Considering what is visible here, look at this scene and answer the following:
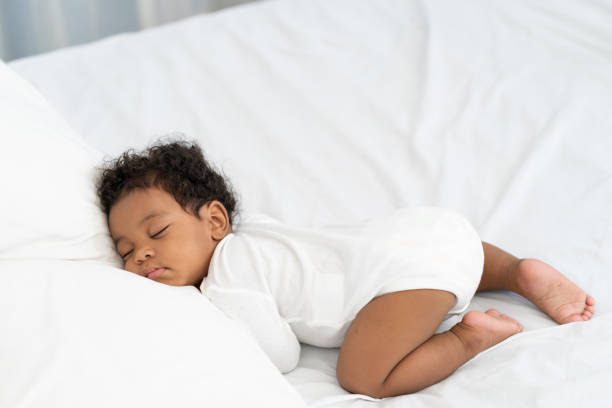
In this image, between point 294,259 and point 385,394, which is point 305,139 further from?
point 385,394

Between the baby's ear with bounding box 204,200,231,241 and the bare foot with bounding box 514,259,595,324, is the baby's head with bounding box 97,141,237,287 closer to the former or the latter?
the baby's ear with bounding box 204,200,231,241

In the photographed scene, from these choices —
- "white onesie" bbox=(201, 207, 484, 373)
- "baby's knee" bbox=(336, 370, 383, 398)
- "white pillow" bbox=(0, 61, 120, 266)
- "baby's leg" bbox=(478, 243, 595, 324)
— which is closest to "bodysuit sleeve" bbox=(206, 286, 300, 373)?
"white onesie" bbox=(201, 207, 484, 373)

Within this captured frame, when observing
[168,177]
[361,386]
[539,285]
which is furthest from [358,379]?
[168,177]

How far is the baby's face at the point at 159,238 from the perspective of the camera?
1.19 meters

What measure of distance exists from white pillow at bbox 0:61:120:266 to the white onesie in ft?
0.69

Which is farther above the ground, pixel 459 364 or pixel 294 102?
pixel 294 102

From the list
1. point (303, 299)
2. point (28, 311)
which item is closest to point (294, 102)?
point (303, 299)

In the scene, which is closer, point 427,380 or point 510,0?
point 427,380

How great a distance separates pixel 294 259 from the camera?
3.88ft

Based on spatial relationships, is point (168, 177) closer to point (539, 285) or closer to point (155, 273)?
point (155, 273)

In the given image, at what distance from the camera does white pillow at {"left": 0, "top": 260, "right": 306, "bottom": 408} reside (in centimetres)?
77

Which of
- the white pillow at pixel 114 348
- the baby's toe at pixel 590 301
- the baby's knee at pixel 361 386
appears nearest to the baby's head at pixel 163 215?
the white pillow at pixel 114 348

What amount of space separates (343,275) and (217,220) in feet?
0.90

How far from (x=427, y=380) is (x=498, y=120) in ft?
2.35
